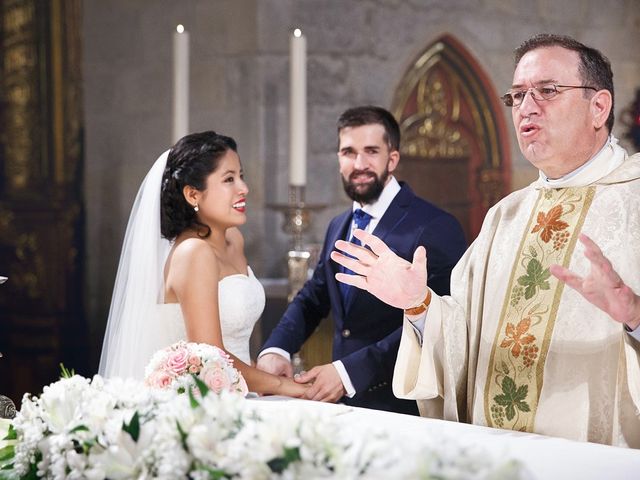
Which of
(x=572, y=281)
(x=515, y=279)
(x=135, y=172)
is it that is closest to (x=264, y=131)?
(x=135, y=172)

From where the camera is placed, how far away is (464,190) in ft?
22.3

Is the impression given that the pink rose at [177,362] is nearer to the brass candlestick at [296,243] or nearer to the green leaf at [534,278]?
the green leaf at [534,278]

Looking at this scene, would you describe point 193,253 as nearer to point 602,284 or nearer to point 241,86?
point 602,284

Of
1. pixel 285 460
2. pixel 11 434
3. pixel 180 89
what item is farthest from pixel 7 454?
pixel 180 89

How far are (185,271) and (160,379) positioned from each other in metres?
0.94

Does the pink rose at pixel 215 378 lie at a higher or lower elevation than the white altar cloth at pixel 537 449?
higher

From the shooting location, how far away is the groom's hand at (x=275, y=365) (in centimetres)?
352

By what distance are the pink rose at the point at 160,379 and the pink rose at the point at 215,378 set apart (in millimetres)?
82

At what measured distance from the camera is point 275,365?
353cm

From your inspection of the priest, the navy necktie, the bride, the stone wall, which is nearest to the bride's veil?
the bride

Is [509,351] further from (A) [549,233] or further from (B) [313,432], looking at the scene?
(B) [313,432]

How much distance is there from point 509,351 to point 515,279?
0.22 m

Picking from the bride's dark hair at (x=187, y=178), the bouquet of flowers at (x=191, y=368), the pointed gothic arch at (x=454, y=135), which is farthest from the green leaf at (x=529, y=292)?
the pointed gothic arch at (x=454, y=135)

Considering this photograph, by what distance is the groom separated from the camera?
347 cm
